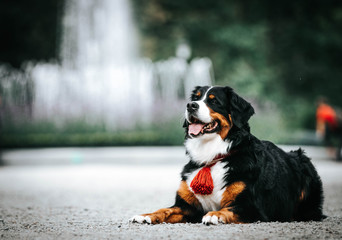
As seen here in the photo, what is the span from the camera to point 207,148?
14.6 ft

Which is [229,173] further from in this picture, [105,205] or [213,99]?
[105,205]

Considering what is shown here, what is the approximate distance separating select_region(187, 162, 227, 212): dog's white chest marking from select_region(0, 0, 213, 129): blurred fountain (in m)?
13.8

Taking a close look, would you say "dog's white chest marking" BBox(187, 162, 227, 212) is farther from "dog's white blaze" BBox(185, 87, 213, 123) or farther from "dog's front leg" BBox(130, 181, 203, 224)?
"dog's white blaze" BBox(185, 87, 213, 123)

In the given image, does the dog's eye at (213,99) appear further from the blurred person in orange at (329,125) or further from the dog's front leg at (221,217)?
the blurred person in orange at (329,125)

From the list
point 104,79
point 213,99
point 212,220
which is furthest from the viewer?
point 104,79

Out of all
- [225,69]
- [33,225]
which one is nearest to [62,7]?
[225,69]

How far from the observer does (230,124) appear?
4477 millimetres

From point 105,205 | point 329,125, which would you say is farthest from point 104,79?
point 105,205

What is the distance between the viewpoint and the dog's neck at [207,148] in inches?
174

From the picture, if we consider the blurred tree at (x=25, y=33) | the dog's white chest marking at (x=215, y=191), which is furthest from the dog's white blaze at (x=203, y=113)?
the blurred tree at (x=25, y=33)

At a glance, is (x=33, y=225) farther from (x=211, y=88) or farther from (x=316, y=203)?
(x=316, y=203)

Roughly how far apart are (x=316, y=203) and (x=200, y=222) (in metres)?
1.22

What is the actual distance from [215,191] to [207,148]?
411 mm

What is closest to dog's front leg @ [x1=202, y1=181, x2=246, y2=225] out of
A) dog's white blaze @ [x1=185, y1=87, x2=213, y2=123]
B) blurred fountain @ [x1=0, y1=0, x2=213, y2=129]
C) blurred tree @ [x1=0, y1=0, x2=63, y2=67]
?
dog's white blaze @ [x1=185, y1=87, x2=213, y2=123]
